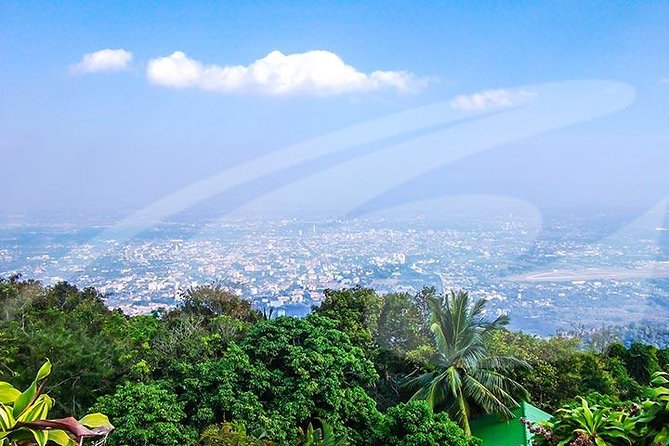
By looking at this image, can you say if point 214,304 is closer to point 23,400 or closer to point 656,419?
point 656,419

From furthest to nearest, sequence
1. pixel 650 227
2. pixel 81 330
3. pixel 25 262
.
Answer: pixel 650 227 < pixel 25 262 < pixel 81 330

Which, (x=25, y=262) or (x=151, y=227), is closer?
(x=25, y=262)

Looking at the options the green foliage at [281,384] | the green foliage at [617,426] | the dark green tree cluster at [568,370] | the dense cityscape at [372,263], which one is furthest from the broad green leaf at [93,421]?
the dense cityscape at [372,263]

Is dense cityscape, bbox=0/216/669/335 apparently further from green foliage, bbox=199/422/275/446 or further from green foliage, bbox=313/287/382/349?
green foliage, bbox=199/422/275/446

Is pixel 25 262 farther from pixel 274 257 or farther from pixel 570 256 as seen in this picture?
pixel 570 256

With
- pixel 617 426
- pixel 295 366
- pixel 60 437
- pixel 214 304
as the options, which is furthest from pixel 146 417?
pixel 60 437

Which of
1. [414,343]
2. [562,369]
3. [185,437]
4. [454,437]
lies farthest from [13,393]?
[562,369]

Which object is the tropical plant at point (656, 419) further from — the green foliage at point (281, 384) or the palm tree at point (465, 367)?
the palm tree at point (465, 367)
